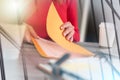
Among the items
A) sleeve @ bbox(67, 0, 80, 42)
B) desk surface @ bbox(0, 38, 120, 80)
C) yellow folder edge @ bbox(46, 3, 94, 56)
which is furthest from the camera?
sleeve @ bbox(67, 0, 80, 42)

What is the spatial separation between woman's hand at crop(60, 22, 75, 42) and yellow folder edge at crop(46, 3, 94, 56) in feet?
0.06

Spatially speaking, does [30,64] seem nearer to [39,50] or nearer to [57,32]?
[39,50]

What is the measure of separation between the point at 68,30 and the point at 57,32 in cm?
9

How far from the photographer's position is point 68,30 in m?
1.36

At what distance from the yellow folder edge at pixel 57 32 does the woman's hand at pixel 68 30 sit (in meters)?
0.02

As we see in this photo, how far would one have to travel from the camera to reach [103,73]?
4.71 feet

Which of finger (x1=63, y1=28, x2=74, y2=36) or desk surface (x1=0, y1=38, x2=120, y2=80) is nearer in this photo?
desk surface (x1=0, y1=38, x2=120, y2=80)

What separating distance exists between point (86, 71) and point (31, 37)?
1.03 ft

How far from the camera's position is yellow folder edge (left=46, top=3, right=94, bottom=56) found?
127cm

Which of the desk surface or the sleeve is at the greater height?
the sleeve

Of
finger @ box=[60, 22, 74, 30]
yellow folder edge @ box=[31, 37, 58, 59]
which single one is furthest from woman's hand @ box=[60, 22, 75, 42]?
yellow folder edge @ box=[31, 37, 58, 59]

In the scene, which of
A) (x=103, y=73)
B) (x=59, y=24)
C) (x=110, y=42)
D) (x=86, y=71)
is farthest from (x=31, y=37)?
(x=110, y=42)

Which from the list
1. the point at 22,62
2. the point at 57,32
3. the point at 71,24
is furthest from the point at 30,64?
the point at 71,24

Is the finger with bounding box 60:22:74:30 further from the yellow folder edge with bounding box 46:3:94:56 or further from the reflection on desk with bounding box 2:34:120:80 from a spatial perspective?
the reflection on desk with bounding box 2:34:120:80
